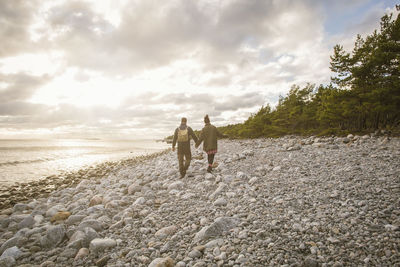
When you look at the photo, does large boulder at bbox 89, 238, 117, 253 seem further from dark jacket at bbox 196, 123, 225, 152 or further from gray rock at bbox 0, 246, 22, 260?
dark jacket at bbox 196, 123, 225, 152

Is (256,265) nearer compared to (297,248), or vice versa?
(256,265)

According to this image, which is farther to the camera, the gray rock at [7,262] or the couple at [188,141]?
the couple at [188,141]

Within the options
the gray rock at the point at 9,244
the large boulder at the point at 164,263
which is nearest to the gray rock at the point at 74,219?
the gray rock at the point at 9,244

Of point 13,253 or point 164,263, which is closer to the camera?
point 164,263

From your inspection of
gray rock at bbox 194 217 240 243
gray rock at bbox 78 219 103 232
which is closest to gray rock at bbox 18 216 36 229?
gray rock at bbox 78 219 103 232

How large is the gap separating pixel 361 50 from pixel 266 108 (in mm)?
14284

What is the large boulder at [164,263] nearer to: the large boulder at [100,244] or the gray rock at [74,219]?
the large boulder at [100,244]

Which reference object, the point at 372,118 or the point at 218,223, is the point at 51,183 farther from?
the point at 372,118

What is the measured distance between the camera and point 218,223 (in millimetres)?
3855

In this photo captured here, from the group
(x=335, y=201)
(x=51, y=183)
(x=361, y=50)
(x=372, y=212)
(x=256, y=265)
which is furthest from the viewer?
(x=361, y=50)

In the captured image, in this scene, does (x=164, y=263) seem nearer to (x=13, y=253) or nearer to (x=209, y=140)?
(x=13, y=253)

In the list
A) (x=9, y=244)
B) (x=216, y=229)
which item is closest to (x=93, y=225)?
(x=9, y=244)

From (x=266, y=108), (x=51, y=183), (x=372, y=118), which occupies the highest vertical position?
(x=266, y=108)

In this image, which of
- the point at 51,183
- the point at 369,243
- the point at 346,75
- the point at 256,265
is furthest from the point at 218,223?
the point at 346,75
